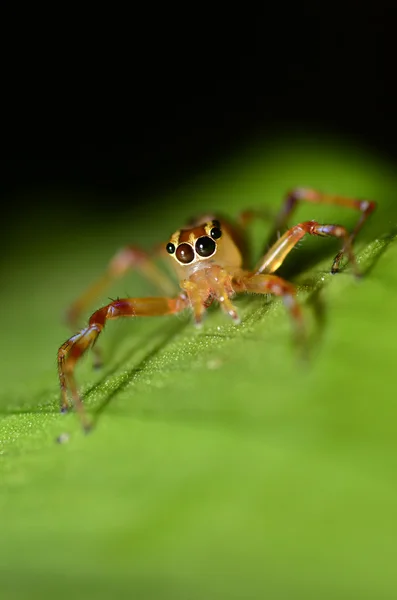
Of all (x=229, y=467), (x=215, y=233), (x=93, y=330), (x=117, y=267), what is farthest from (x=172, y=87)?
(x=229, y=467)

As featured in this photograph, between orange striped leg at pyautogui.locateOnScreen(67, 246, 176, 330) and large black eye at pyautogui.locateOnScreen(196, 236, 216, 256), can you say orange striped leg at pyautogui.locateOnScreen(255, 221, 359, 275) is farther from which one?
orange striped leg at pyautogui.locateOnScreen(67, 246, 176, 330)

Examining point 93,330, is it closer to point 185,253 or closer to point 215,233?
point 185,253

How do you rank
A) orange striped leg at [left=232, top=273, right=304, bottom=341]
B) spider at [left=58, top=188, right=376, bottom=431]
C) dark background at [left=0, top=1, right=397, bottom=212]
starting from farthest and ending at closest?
dark background at [left=0, top=1, right=397, bottom=212]
spider at [left=58, top=188, right=376, bottom=431]
orange striped leg at [left=232, top=273, right=304, bottom=341]

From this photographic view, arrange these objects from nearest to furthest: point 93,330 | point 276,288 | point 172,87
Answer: point 276,288 < point 93,330 < point 172,87

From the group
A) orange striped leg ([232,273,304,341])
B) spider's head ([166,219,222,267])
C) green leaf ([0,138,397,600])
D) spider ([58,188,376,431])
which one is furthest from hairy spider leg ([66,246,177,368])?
green leaf ([0,138,397,600])

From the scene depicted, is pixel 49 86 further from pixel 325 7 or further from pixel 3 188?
pixel 325 7

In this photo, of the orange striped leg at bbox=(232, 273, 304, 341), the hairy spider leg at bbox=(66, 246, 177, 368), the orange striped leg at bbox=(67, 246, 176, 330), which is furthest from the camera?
the orange striped leg at bbox=(67, 246, 176, 330)

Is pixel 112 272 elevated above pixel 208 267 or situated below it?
above

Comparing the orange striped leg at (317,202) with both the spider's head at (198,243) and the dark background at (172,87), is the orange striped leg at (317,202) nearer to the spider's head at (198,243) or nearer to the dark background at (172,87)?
the spider's head at (198,243)
